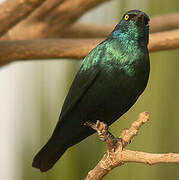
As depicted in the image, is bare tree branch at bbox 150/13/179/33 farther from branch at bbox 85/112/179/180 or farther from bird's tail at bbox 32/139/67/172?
branch at bbox 85/112/179/180

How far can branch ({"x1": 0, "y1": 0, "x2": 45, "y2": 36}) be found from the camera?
290 centimetres

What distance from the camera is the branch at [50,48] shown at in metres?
3.04

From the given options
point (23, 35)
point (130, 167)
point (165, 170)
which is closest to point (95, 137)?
point (130, 167)

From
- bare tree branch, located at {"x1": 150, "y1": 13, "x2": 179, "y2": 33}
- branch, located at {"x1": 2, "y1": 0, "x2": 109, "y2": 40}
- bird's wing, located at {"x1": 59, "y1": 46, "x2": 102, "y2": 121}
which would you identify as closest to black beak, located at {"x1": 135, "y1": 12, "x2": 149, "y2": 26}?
bird's wing, located at {"x1": 59, "y1": 46, "x2": 102, "y2": 121}

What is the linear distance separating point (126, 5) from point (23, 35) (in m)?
0.88

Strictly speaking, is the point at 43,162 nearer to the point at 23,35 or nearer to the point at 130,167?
the point at 130,167

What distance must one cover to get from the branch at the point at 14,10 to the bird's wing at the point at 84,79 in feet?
1.91

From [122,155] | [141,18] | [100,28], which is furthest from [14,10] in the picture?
[122,155]

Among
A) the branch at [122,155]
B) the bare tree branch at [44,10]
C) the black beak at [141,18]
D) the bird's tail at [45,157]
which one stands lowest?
the bird's tail at [45,157]

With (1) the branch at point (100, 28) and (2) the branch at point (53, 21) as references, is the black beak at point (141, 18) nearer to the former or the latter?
(2) the branch at point (53, 21)

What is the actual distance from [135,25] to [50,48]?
769 mm

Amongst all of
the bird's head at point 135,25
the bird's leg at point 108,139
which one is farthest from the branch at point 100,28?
the bird's leg at point 108,139

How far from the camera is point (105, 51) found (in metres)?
2.44

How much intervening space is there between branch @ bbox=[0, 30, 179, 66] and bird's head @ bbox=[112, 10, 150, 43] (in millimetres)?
531
